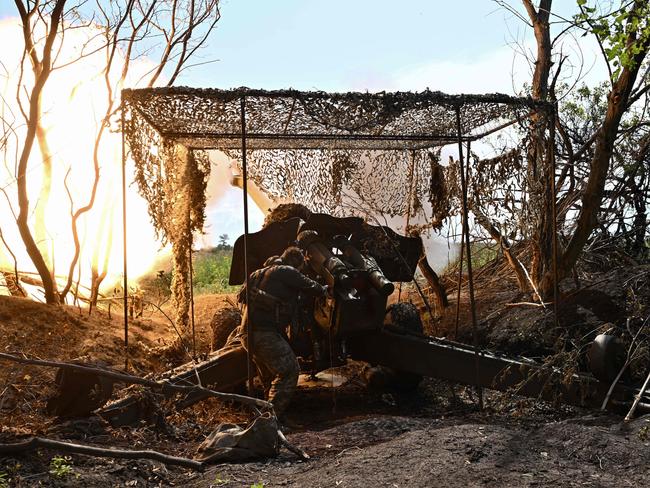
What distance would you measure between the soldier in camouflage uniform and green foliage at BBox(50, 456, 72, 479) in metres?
2.44

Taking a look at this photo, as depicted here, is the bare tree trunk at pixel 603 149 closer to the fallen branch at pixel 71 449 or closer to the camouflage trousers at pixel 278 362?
the camouflage trousers at pixel 278 362

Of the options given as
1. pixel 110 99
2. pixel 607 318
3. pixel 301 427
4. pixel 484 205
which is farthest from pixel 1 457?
pixel 110 99

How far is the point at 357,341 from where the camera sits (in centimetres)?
844

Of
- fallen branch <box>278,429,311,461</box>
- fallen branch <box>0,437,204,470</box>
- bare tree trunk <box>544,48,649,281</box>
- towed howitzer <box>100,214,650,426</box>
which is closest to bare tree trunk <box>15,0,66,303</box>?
towed howitzer <box>100,214,650,426</box>

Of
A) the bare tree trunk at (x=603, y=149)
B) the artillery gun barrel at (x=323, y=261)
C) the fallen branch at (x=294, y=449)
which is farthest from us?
the bare tree trunk at (x=603, y=149)

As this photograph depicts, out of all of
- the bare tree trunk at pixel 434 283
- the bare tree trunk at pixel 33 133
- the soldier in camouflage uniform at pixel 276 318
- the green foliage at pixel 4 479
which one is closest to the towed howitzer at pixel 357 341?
the soldier in camouflage uniform at pixel 276 318

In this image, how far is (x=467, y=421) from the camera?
689 centimetres

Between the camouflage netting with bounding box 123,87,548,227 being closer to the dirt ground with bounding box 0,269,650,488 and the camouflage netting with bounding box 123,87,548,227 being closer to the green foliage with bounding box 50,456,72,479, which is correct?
the dirt ground with bounding box 0,269,650,488

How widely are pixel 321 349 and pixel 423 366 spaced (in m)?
1.12

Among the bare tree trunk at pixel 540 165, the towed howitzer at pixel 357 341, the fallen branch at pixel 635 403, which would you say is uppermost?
the bare tree trunk at pixel 540 165

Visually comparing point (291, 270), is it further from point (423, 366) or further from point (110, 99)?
point (110, 99)

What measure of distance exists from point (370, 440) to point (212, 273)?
16115 mm

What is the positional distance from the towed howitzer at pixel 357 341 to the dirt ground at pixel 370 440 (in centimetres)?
27

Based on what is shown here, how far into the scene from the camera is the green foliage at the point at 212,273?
766 inches
